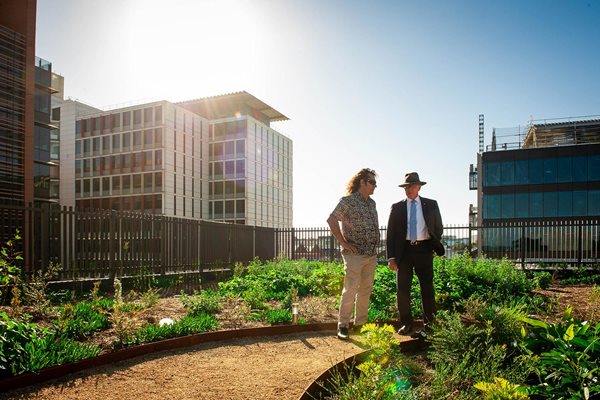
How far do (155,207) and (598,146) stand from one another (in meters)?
54.7

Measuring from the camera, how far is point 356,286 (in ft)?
17.6

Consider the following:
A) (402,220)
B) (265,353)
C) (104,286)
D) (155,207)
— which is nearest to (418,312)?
(402,220)

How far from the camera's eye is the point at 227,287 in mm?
9648

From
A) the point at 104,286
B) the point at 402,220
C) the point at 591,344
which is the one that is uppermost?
the point at 402,220

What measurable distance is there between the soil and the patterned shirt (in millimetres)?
1149

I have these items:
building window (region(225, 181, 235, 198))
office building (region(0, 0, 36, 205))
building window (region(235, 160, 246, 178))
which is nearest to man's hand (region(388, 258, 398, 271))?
office building (region(0, 0, 36, 205))

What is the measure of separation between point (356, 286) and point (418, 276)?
76 cm

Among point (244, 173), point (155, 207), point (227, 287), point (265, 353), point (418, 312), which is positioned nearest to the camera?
point (265, 353)

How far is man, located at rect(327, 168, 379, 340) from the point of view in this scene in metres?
5.34

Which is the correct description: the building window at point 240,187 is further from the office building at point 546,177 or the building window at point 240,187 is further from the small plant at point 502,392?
the small plant at point 502,392

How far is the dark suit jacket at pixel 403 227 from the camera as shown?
17.6 ft

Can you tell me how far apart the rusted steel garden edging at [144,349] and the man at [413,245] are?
48.6 inches

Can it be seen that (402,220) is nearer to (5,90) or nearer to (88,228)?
(88,228)

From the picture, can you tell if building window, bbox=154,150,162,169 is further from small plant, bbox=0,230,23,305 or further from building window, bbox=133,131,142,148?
small plant, bbox=0,230,23,305
